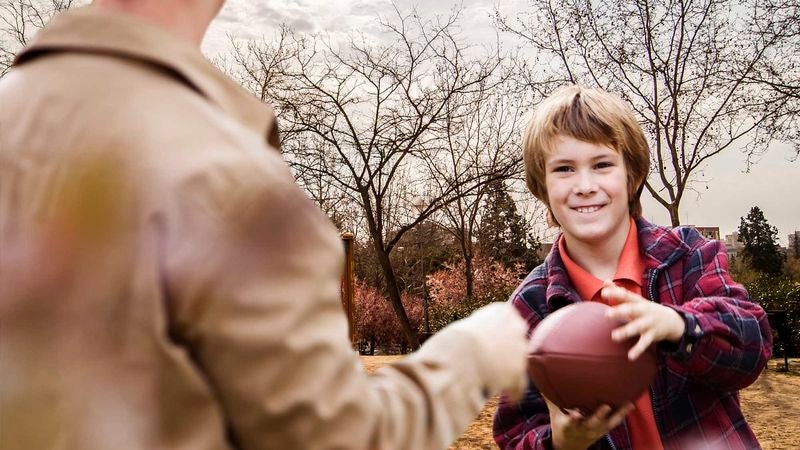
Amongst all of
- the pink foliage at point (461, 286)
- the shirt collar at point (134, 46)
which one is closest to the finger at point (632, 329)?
the shirt collar at point (134, 46)

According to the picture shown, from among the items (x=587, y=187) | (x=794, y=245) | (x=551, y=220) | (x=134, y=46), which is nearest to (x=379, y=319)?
(x=551, y=220)

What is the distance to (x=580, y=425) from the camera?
7.52 feet

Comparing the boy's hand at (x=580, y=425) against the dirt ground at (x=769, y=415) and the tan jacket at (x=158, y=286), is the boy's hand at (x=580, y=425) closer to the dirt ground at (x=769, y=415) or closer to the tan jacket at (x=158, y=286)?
the tan jacket at (x=158, y=286)

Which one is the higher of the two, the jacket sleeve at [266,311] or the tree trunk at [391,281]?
the tree trunk at [391,281]

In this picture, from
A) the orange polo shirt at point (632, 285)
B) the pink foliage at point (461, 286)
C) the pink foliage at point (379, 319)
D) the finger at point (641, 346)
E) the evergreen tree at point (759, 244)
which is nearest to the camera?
the finger at point (641, 346)

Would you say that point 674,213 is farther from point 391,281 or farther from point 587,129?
point 587,129

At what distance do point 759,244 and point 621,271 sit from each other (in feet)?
194

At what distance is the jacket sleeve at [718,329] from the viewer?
7.57 ft

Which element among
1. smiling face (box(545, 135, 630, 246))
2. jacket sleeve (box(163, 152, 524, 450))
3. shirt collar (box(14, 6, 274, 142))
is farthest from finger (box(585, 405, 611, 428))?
shirt collar (box(14, 6, 274, 142))

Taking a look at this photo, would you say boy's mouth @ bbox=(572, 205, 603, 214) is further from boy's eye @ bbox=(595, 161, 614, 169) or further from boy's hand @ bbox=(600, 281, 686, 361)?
boy's hand @ bbox=(600, 281, 686, 361)

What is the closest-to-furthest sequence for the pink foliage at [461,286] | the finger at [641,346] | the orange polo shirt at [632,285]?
the finger at [641,346] < the orange polo shirt at [632,285] < the pink foliage at [461,286]

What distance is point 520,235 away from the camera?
116ft

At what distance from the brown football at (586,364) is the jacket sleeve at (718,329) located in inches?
6.7

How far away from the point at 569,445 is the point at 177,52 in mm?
1774
